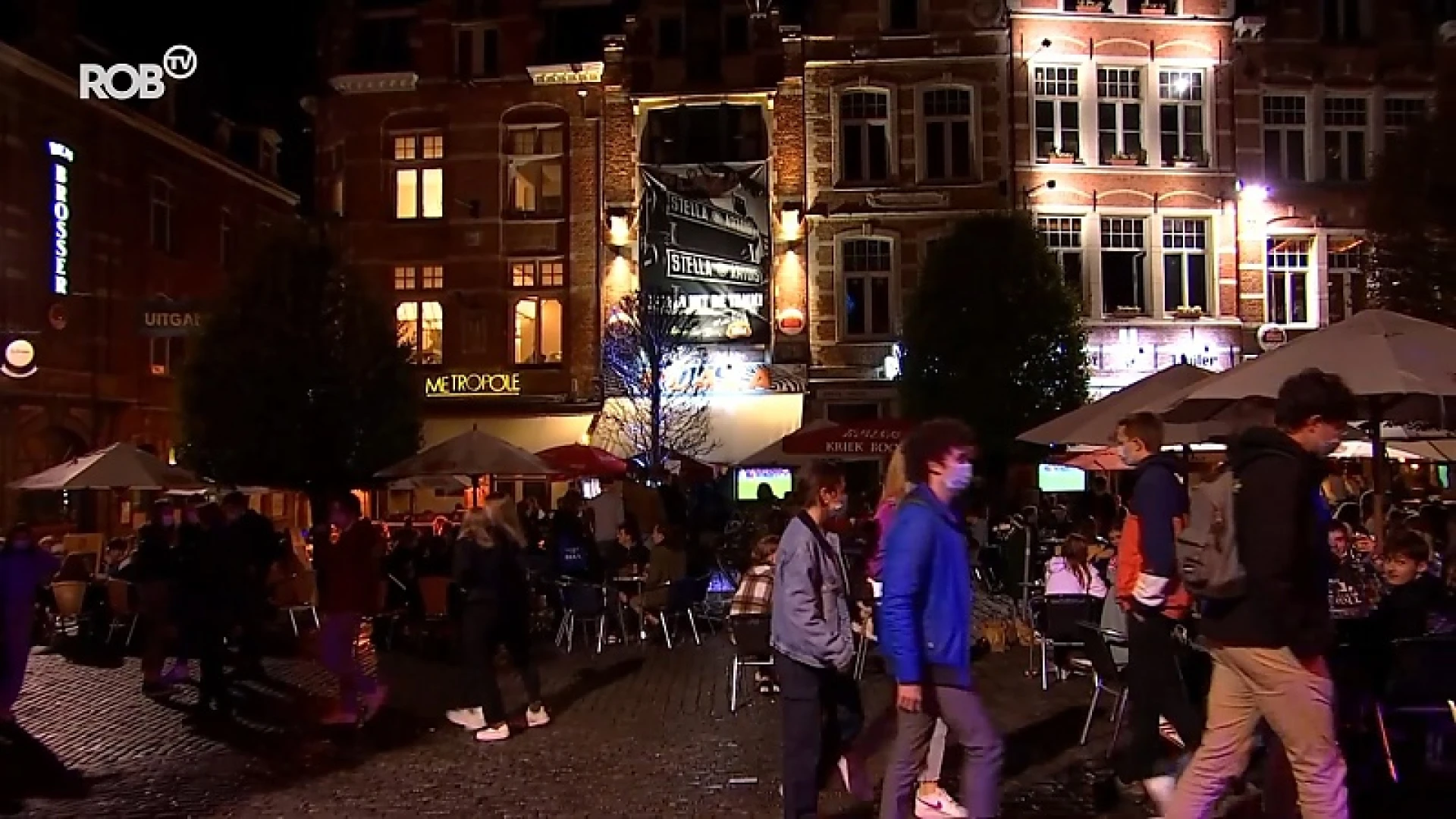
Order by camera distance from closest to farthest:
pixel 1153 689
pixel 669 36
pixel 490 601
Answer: pixel 1153 689
pixel 490 601
pixel 669 36

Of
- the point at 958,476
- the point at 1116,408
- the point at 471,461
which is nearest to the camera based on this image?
the point at 958,476

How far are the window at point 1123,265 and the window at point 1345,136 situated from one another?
160 inches

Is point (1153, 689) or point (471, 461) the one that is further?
point (471, 461)

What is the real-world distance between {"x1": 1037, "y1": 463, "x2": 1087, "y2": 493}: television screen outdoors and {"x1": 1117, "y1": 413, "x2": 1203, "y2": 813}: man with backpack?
736 inches

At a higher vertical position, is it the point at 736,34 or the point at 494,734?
the point at 736,34

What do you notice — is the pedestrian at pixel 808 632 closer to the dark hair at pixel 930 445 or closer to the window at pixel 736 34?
the dark hair at pixel 930 445

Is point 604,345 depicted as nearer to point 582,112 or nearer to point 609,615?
point 582,112

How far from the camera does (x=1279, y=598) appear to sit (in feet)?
15.9

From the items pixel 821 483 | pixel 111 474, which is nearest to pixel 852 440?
pixel 111 474

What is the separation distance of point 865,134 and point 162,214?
51.4ft

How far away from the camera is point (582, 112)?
2761 cm

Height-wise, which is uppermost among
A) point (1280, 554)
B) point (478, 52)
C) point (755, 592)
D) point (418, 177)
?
point (478, 52)

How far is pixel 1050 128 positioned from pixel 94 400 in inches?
771

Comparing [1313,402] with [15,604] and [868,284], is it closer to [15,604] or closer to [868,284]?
[15,604]
